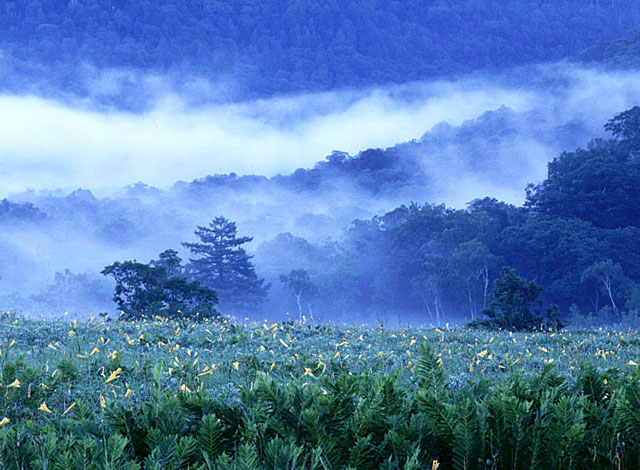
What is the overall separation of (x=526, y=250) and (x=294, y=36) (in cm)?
11923

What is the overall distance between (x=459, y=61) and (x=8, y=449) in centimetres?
16220

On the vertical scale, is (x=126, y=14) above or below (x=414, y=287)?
above

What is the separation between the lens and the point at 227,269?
58.8m

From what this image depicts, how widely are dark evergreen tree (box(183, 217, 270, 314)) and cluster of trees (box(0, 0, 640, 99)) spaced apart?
10463cm

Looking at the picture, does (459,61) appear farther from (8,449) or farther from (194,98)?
(8,449)

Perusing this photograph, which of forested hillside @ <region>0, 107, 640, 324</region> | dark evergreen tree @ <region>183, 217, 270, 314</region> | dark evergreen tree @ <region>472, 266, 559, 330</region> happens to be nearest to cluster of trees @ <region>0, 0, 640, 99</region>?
forested hillside @ <region>0, 107, 640, 324</region>

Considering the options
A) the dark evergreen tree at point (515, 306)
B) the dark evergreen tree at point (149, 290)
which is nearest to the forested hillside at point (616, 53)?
the dark evergreen tree at point (515, 306)

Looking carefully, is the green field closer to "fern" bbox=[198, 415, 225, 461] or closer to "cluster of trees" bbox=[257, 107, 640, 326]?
"fern" bbox=[198, 415, 225, 461]

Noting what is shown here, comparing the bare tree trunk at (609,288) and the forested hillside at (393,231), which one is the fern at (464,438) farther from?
the bare tree trunk at (609,288)

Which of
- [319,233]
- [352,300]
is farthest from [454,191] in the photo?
[352,300]

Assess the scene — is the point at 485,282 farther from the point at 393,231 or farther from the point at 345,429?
the point at 345,429

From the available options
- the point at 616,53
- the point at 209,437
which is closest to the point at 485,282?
the point at 209,437

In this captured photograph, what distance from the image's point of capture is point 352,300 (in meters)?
63.8

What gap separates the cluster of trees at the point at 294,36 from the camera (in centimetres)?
14862
